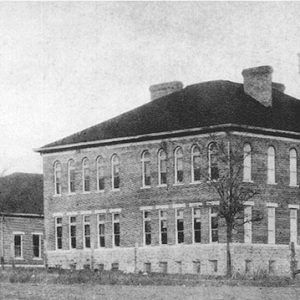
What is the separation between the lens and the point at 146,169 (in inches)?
1982

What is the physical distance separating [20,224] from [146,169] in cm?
1486

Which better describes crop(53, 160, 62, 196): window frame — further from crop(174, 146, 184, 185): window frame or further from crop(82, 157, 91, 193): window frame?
crop(174, 146, 184, 185): window frame

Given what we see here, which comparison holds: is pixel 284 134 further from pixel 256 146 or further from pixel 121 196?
pixel 121 196

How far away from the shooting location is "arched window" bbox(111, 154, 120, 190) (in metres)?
51.7

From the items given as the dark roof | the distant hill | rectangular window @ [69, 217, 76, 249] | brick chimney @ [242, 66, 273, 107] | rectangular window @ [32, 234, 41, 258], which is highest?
brick chimney @ [242, 66, 273, 107]

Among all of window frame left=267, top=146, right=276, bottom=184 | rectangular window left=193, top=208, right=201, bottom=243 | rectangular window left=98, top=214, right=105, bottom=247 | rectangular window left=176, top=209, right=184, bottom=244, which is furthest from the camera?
rectangular window left=98, top=214, right=105, bottom=247

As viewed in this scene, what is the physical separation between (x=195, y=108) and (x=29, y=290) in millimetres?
22157

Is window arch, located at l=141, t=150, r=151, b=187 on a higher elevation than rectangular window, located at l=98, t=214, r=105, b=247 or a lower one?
higher

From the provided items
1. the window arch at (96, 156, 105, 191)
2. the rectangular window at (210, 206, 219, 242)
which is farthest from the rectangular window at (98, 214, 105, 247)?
the rectangular window at (210, 206, 219, 242)

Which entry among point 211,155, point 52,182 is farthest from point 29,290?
point 52,182

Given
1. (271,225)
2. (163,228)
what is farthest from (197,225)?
(271,225)

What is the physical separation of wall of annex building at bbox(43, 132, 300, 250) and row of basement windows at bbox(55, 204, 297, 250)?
0.87 ft

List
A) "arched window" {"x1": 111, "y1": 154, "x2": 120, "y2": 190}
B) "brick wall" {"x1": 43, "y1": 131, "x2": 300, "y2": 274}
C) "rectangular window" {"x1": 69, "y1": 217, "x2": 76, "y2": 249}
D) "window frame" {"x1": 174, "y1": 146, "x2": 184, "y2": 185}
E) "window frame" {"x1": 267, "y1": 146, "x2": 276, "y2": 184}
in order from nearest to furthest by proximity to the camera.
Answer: "brick wall" {"x1": 43, "y1": 131, "x2": 300, "y2": 274} < "window frame" {"x1": 267, "y1": 146, "x2": 276, "y2": 184} < "window frame" {"x1": 174, "y1": 146, "x2": 184, "y2": 185} < "arched window" {"x1": 111, "y1": 154, "x2": 120, "y2": 190} < "rectangular window" {"x1": 69, "y1": 217, "x2": 76, "y2": 249}

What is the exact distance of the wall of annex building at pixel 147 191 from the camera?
4728cm
